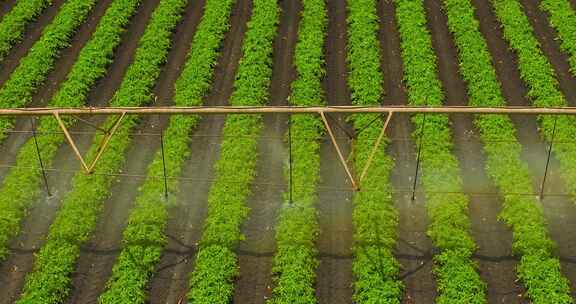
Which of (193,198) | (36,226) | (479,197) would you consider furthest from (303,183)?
(36,226)

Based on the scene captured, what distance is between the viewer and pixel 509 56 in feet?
106

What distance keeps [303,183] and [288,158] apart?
1768 millimetres

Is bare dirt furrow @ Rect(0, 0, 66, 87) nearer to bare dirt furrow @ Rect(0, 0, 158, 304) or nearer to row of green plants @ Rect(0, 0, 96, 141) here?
row of green plants @ Rect(0, 0, 96, 141)

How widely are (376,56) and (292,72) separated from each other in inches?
157

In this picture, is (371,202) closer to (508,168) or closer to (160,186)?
(508,168)

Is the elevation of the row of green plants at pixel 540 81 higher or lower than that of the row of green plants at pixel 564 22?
lower

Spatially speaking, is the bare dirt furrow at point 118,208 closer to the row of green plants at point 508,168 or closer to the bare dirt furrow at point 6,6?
the bare dirt furrow at point 6,6

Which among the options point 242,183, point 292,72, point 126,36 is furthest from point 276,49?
point 242,183

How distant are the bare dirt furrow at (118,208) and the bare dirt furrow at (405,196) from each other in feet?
31.3

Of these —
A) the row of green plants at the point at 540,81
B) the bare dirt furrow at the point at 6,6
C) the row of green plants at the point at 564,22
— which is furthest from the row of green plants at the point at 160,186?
the row of green plants at the point at 564,22

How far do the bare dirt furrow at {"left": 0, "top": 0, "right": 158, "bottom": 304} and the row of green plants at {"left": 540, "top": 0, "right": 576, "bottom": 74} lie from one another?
2053cm

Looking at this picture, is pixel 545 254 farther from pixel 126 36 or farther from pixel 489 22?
pixel 126 36

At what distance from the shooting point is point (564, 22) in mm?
33969

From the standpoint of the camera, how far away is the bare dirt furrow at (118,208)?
74.4ft
